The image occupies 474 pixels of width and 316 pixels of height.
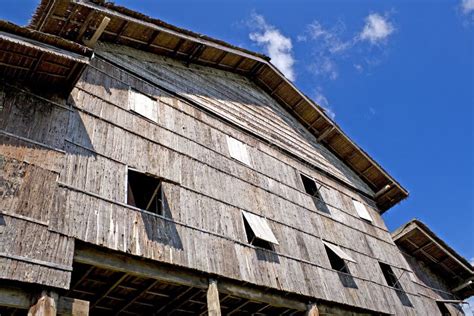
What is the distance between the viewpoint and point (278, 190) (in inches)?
512

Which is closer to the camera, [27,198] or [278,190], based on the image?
[27,198]

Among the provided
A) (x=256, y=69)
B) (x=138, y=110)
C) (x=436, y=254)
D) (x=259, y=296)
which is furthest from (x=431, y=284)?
(x=138, y=110)

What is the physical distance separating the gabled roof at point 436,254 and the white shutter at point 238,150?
9.75 m

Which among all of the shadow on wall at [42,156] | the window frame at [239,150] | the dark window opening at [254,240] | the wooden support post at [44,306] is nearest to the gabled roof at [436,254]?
the window frame at [239,150]

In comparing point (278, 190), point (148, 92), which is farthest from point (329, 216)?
point (148, 92)

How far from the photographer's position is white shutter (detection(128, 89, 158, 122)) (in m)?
10.5

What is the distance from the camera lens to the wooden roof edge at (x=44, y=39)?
7.20m

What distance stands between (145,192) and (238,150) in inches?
168

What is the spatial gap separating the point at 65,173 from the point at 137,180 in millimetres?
2101

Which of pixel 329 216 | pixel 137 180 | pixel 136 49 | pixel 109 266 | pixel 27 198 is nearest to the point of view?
pixel 27 198

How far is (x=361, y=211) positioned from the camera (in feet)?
55.9

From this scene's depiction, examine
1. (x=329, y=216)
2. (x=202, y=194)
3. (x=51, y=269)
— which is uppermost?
(x=329, y=216)

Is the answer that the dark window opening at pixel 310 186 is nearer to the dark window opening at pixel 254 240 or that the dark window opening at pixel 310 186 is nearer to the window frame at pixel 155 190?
the dark window opening at pixel 254 240

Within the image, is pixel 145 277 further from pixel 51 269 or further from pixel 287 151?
pixel 287 151
